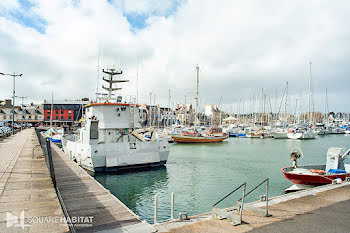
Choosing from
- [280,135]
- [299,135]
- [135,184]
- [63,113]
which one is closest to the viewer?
[135,184]

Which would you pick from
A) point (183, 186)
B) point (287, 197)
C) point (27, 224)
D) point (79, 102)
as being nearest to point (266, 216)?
point (287, 197)

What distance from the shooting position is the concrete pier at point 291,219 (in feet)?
22.2

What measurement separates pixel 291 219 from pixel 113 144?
1443 cm

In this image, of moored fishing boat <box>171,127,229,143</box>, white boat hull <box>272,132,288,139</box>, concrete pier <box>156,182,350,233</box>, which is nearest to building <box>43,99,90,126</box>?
moored fishing boat <box>171,127,229,143</box>

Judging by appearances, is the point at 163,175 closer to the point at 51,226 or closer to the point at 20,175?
the point at 20,175

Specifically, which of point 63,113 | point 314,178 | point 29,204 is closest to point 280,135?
point 314,178

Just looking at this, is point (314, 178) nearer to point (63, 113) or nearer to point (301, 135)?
point (301, 135)

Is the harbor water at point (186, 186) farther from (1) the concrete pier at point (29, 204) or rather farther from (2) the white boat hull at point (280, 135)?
(2) the white boat hull at point (280, 135)

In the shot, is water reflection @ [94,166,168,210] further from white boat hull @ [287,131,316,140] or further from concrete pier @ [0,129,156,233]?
white boat hull @ [287,131,316,140]

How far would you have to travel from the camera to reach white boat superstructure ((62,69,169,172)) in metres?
18.9

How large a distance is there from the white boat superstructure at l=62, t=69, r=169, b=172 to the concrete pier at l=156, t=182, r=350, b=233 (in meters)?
12.6

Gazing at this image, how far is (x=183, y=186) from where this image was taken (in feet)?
56.1

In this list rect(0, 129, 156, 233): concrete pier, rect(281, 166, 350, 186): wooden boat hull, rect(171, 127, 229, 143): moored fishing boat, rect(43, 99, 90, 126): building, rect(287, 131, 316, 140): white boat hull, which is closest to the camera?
rect(0, 129, 156, 233): concrete pier

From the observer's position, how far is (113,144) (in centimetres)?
1895
